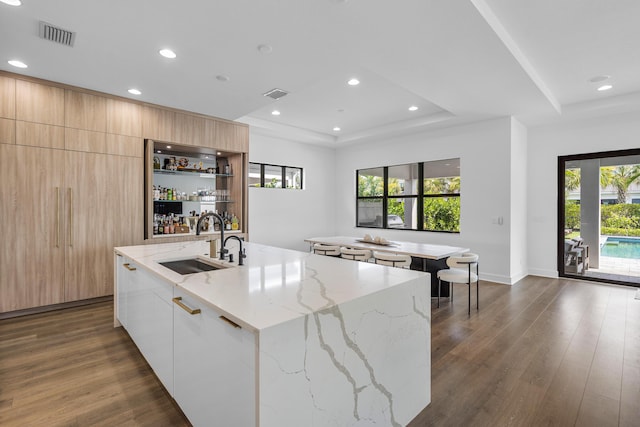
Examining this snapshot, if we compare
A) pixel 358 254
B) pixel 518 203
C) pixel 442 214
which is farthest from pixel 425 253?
pixel 518 203

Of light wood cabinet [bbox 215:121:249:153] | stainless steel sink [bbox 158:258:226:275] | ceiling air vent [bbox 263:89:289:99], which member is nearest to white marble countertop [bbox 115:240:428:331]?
stainless steel sink [bbox 158:258:226:275]

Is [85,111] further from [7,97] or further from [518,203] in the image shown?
[518,203]

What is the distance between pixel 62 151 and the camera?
3693mm

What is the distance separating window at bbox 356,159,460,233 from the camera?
5.97 m

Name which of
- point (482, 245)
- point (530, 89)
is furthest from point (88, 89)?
point (482, 245)

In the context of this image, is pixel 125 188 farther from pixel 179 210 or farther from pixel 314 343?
pixel 314 343

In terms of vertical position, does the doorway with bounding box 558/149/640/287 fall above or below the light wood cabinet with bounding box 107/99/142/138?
below

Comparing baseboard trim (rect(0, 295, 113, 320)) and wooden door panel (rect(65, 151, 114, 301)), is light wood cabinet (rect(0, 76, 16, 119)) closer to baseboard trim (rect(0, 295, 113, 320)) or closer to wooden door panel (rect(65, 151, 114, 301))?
wooden door panel (rect(65, 151, 114, 301))

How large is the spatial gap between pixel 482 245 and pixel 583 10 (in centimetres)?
364

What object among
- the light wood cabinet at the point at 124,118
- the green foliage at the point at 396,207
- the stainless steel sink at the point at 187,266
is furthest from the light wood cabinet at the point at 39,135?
the green foliage at the point at 396,207

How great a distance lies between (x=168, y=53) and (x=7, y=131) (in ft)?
6.74

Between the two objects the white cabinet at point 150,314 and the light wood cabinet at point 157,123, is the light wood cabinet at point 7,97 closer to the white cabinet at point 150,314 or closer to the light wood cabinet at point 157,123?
the light wood cabinet at point 157,123

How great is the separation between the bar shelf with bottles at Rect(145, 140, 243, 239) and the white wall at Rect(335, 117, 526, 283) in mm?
3546

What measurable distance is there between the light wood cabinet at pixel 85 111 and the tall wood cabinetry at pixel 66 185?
0.03ft
